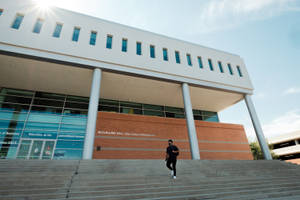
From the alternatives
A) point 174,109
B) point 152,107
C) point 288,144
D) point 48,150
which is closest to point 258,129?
point 174,109

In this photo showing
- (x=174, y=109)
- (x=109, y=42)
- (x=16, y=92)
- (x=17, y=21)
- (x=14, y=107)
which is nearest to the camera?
(x=17, y=21)

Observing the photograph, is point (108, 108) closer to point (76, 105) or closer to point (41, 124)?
point (76, 105)

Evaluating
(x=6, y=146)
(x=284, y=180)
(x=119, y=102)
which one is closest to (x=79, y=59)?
(x=119, y=102)

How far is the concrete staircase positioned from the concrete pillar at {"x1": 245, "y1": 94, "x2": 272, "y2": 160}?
5.96 meters

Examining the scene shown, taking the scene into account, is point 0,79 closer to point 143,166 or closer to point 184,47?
point 143,166

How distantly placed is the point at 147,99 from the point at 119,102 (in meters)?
2.90

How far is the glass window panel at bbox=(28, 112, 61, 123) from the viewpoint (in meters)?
14.1

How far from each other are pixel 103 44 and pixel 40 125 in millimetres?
8458

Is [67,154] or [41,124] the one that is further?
[41,124]

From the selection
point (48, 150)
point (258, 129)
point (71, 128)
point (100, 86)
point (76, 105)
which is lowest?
point (48, 150)

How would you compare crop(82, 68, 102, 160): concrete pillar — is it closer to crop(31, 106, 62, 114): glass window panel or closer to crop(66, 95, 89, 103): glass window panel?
crop(66, 95, 89, 103): glass window panel

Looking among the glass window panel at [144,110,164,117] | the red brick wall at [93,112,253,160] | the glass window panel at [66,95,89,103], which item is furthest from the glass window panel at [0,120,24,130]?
the glass window panel at [144,110,164,117]

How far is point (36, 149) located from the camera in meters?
13.0

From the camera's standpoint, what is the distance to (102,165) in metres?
7.56
